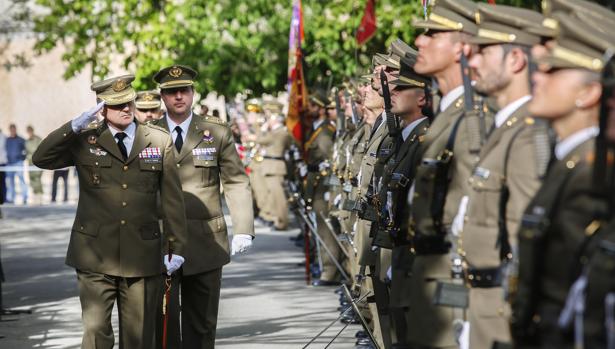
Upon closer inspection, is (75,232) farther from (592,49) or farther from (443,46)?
(592,49)

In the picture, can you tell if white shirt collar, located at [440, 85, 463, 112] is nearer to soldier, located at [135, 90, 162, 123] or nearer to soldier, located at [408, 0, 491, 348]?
soldier, located at [408, 0, 491, 348]

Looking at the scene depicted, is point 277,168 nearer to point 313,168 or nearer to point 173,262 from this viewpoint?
point 313,168

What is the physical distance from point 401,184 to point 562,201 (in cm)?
366

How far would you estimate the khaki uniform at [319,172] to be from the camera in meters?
18.3

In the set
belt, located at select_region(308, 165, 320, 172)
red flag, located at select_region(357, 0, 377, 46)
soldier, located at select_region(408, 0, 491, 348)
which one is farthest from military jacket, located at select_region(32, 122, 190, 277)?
belt, located at select_region(308, 165, 320, 172)

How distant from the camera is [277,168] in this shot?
88.3 ft

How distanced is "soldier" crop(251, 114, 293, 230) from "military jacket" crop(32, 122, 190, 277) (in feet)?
55.8

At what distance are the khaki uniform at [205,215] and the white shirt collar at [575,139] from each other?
516cm

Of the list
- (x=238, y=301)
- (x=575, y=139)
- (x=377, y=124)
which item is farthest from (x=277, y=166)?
(x=575, y=139)

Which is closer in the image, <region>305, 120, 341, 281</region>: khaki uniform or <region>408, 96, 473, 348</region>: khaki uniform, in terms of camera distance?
<region>408, 96, 473, 348</region>: khaki uniform

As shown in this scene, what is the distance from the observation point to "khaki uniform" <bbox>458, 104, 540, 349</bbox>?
6348 mm

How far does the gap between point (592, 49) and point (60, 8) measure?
2774 centimetres

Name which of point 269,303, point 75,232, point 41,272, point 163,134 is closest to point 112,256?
point 75,232

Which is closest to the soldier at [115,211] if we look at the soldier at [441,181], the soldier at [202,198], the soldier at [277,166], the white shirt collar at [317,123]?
the soldier at [202,198]
